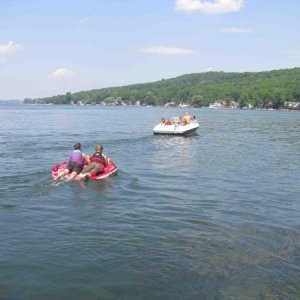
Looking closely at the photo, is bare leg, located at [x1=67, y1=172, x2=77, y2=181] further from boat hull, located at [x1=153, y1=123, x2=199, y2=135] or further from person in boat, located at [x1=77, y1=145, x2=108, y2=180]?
boat hull, located at [x1=153, y1=123, x2=199, y2=135]

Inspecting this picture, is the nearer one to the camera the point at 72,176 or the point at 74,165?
the point at 72,176

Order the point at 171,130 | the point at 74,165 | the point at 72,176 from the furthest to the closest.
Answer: the point at 171,130
the point at 74,165
the point at 72,176

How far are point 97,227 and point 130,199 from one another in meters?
3.76

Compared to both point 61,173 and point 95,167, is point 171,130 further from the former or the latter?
point 61,173

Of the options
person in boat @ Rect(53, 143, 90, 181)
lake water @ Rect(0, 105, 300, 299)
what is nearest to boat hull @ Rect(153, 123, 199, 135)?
lake water @ Rect(0, 105, 300, 299)

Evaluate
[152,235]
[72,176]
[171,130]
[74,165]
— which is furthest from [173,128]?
[152,235]

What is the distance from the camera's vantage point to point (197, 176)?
869 inches

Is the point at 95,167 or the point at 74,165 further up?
the point at 74,165

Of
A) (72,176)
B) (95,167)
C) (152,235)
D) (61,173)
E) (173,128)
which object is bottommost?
(152,235)

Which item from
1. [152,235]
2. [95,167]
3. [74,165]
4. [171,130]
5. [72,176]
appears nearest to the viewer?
[152,235]

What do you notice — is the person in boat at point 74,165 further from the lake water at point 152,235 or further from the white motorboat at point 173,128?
the white motorboat at point 173,128

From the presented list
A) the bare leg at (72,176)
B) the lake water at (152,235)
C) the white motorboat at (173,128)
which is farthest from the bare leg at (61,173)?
the white motorboat at (173,128)

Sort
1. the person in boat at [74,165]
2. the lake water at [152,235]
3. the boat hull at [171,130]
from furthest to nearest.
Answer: the boat hull at [171,130] < the person in boat at [74,165] < the lake water at [152,235]

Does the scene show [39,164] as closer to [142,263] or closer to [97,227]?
[97,227]
